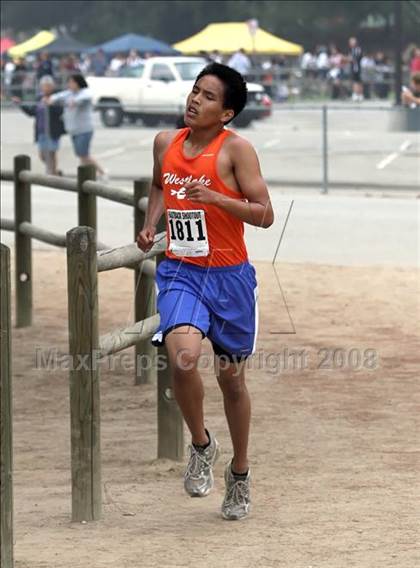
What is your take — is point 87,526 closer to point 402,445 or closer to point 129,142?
point 402,445

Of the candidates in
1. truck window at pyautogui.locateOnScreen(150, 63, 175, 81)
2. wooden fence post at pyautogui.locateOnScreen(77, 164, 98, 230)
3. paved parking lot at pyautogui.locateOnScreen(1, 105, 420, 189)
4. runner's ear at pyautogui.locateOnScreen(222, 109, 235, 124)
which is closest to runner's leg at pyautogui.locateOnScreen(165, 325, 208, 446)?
runner's ear at pyautogui.locateOnScreen(222, 109, 235, 124)

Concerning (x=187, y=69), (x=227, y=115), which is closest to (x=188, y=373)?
(x=227, y=115)

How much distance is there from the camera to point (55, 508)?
6.38 metres

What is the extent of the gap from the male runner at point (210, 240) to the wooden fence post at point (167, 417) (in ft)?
3.33

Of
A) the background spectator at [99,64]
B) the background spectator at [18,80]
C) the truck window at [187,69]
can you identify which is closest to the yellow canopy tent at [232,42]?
the background spectator at [99,64]

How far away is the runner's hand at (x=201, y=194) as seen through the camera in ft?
18.1

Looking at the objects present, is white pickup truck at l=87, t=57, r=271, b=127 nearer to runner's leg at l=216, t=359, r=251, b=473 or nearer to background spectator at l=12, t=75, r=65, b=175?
background spectator at l=12, t=75, r=65, b=175

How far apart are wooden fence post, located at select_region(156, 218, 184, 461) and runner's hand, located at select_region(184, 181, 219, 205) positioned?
4.50 feet

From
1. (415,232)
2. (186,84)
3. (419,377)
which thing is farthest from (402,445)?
(186,84)

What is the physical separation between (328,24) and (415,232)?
56327 mm

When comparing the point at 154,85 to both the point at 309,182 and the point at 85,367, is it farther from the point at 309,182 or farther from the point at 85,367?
the point at 85,367

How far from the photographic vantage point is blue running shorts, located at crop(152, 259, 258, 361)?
5730mm

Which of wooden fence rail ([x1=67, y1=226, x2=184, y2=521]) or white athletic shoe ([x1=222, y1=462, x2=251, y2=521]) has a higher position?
wooden fence rail ([x1=67, y1=226, x2=184, y2=521])

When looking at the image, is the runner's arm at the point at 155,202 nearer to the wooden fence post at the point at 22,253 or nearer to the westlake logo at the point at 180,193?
the westlake logo at the point at 180,193
